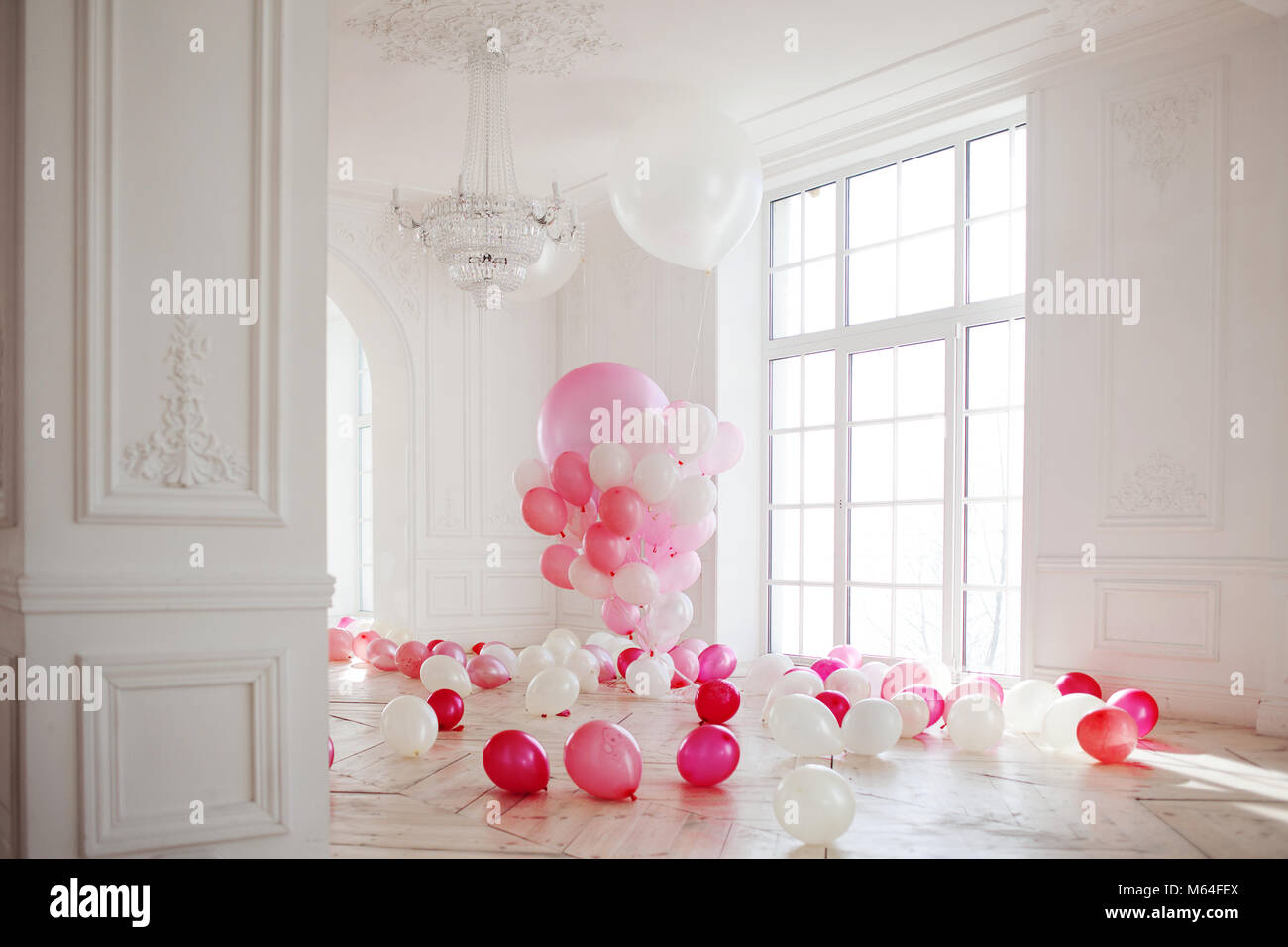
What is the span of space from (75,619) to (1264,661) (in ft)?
14.1

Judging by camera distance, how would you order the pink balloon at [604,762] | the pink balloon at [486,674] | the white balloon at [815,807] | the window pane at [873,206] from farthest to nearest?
1. the window pane at [873,206]
2. the pink balloon at [486,674]
3. the pink balloon at [604,762]
4. the white balloon at [815,807]

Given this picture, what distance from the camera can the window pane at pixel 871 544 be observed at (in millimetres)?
5801

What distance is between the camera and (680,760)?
10.7ft

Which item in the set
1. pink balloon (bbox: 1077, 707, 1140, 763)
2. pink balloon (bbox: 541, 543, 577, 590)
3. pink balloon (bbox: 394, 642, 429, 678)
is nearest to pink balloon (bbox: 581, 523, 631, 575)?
pink balloon (bbox: 541, 543, 577, 590)

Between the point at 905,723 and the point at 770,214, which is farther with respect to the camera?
the point at 770,214

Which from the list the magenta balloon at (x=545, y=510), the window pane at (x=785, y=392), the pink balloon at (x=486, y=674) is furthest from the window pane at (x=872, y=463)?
the pink balloon at (x=486, y=674)

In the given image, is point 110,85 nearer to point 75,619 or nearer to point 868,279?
point 75,619

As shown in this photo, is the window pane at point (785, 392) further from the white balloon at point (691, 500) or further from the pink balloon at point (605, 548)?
the pink balloon at point (605, 548)

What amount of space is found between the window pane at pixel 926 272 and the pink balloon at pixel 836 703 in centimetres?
261

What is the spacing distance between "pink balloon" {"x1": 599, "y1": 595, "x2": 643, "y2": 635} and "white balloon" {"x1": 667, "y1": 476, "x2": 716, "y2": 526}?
0.54 meters

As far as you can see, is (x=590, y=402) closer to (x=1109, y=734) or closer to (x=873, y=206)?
(x=873, y=206)

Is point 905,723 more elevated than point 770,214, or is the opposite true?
point 770,214

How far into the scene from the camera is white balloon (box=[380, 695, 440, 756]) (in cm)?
367
